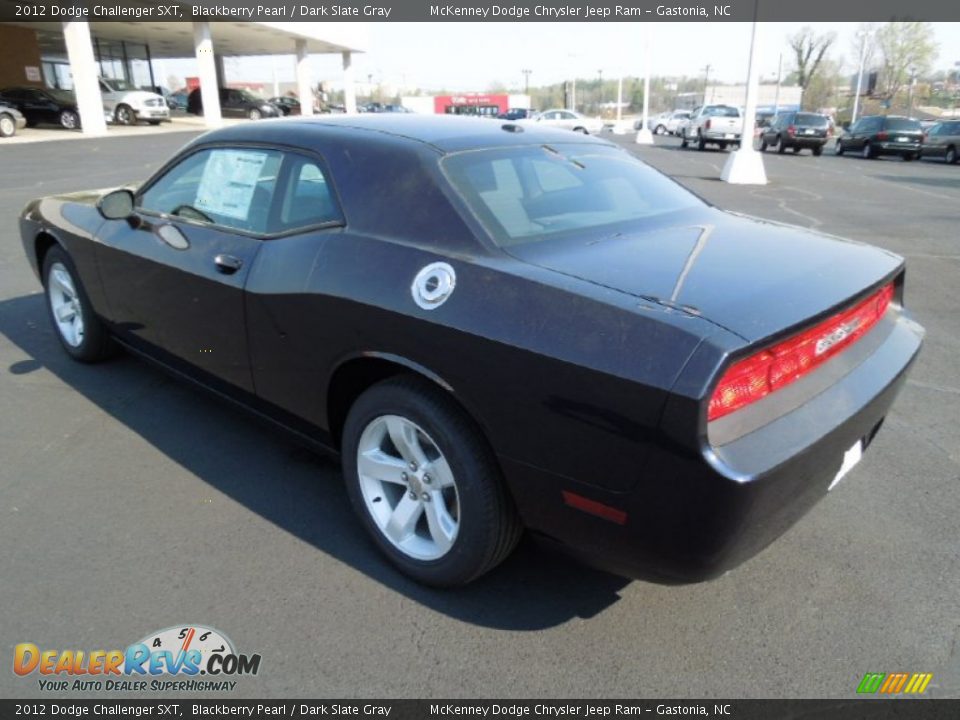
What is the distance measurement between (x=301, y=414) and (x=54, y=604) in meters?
1.08

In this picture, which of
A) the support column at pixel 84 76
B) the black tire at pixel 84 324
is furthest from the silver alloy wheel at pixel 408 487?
the support column at pixel 84 76

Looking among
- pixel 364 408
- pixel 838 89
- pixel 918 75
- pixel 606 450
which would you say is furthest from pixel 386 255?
pixel 838 89

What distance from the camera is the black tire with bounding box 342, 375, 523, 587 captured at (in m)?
2.29

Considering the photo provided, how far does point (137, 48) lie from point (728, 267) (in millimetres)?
53836

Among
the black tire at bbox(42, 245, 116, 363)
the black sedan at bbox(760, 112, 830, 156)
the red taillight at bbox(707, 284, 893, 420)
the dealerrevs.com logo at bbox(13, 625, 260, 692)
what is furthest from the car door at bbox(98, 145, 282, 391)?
the black sedan at bbox(760, 112, 830, 156)

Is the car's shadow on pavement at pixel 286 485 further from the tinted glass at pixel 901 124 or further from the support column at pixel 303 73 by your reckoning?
the support column at pixel 303 73

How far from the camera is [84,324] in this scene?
4430 millimetres

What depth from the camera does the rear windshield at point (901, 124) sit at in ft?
83.8

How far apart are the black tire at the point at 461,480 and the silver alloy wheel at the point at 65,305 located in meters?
2.92

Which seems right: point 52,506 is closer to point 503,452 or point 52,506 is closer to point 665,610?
point 503,452

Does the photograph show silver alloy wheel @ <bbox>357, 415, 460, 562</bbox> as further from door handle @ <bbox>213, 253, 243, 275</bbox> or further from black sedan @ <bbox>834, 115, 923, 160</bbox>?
black sedan @ <bbox>834, 115, 923, 160</bbox>

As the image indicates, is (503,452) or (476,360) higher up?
(476,360)

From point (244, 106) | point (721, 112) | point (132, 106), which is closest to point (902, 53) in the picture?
point (721, 112)

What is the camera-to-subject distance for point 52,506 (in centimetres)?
312
